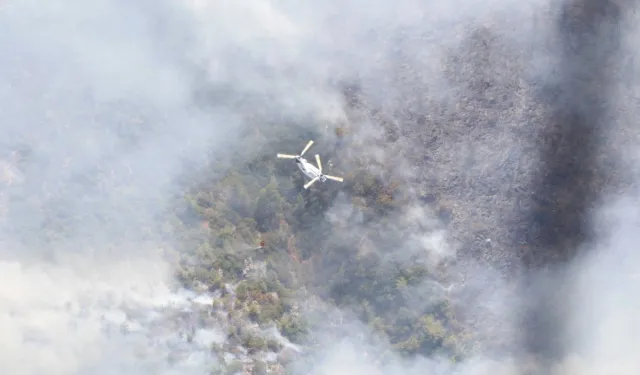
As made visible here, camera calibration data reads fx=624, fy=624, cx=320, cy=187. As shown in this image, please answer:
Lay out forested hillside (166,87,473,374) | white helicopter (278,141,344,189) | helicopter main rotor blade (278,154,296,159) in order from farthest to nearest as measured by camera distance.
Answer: white helicopter (278,141,344,189) → helicopter main rotor blade (278,154,296,159) → forested hillside (166,87,473,374)

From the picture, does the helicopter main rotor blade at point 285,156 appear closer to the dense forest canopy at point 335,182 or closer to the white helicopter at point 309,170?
the white helicopter at point 309,170

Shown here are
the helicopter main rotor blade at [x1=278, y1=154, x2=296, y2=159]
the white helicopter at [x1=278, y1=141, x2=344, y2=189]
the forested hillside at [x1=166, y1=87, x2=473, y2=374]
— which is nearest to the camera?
the forested hillside at [x1=166, y1=87, x2=473, y2=374]

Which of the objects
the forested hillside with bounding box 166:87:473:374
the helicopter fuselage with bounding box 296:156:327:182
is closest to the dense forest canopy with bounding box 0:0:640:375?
the forested hillside with bounding box 166:87:473:374

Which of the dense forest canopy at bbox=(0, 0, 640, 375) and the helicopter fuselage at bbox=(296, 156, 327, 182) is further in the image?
the helicopter fuselage at bbox=(296, 156, 327, 182)

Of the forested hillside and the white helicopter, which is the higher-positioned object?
the white helicopter

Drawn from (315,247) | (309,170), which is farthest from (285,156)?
(315,247)

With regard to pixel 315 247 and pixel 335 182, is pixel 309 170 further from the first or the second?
pixel 315 247

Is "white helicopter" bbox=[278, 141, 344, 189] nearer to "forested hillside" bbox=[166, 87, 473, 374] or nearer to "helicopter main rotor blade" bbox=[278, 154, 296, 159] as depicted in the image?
"helicopter main rotor blade" bbox=[278, 154, 296, 159]

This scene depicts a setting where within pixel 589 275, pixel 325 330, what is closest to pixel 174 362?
A: pixel 325 330
